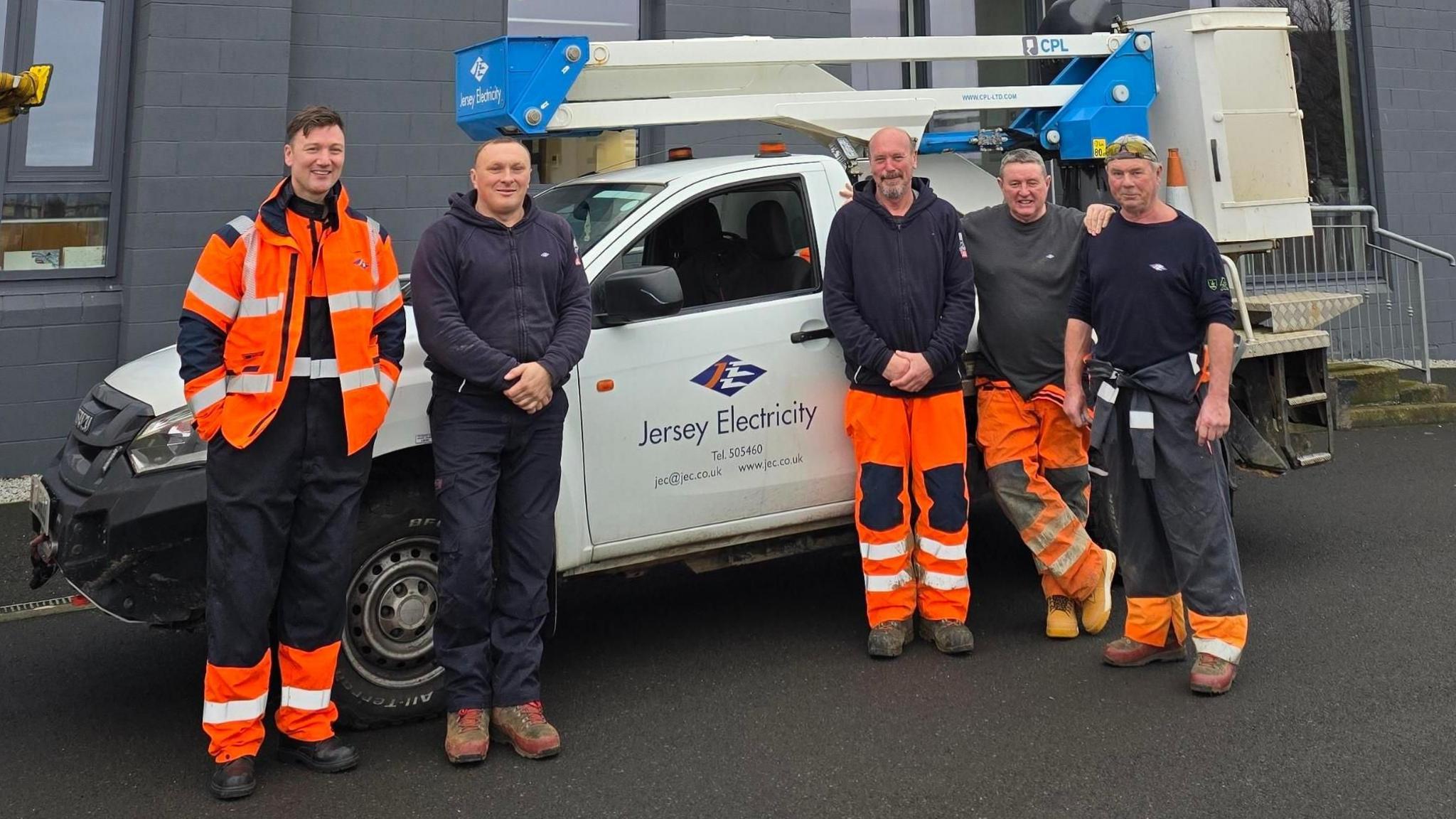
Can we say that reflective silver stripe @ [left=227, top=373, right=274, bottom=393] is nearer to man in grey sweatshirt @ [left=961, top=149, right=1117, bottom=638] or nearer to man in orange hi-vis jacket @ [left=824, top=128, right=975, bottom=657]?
man in orange hi-vis jacket @ [left=824, top=128, right=975, bottom=657]

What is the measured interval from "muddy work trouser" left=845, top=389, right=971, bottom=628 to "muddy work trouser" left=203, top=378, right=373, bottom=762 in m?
2.01

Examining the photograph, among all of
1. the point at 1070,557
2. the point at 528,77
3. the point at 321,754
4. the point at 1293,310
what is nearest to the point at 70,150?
the point at 528,77

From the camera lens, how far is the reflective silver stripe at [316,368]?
405 cm

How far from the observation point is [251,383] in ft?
13.0

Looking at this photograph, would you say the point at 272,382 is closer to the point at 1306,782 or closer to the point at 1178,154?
the point at 1306,782

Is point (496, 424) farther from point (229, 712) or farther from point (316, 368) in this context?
point (229, 712)

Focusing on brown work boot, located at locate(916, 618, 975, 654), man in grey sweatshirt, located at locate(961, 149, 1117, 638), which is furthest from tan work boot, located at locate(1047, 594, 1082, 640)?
brown work boot, located at locate(916, 618, 975, 654)

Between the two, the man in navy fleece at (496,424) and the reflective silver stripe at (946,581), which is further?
the reflective silver stripe at (946,581)

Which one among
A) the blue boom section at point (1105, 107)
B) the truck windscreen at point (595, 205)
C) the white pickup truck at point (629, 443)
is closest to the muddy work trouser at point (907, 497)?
the white pickup truck at point (629, 443)

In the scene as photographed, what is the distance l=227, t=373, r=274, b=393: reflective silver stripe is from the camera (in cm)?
396

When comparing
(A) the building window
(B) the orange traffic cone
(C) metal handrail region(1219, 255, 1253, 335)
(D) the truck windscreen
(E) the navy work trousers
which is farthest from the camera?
(A) the building window

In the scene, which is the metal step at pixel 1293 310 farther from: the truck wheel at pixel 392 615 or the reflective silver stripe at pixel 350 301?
the reflective silver stripe at pixel 350 301

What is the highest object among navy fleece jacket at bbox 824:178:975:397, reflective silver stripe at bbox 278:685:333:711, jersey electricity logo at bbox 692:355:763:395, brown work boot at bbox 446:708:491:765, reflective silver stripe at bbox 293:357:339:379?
reflective silver stripe at bbox 293:357:339:379

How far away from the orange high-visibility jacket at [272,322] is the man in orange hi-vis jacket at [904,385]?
1888 millimetres
